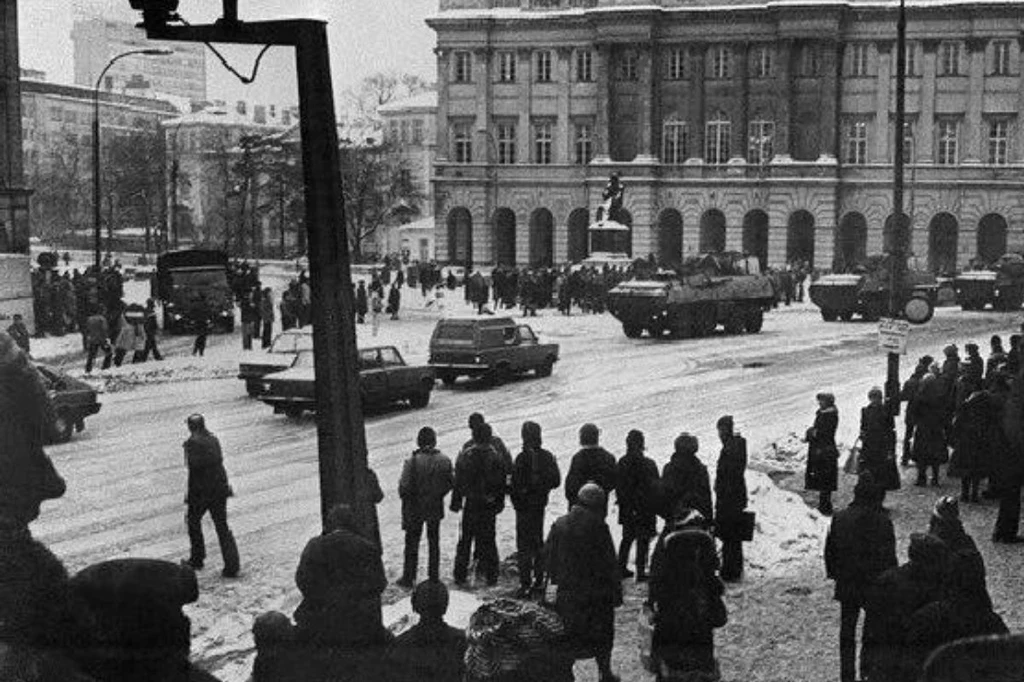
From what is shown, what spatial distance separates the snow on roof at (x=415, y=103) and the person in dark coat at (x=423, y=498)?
76.1m

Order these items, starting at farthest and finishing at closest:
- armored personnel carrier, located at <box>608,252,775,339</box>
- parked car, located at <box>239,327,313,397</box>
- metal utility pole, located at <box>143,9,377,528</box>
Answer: armored personnel carrier, located at <box>608,252,775,339</box>, parked car, located at <box>239,327,313,397</box>, metal utility pole, located at <box>143,9,377,528</box>

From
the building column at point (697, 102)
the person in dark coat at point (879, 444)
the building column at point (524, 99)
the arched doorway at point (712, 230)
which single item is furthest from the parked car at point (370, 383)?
the building column at point (524, 99)

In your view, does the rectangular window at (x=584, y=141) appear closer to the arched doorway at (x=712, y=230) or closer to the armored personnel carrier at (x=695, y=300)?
the arched doorway at (x=712, y=230)

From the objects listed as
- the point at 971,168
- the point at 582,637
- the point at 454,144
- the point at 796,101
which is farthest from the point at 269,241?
the point at 582,637

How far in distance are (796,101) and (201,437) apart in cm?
6552

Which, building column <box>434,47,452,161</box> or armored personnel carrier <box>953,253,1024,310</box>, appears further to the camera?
building column <box>434,47,452,161</box>

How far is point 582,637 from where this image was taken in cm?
925

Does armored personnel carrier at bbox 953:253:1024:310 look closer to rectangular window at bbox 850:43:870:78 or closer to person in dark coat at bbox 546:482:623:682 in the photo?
rectangular window at bbox 850:43:870:78

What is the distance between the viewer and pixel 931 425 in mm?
17031

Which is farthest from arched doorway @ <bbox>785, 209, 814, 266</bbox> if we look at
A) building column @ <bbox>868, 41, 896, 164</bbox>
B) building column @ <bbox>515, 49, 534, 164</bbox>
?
building column @ <bbox>515, 49, 534, 164</bbox>

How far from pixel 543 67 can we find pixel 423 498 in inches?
2643

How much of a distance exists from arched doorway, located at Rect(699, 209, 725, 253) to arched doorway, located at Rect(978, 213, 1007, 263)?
13.4 metres

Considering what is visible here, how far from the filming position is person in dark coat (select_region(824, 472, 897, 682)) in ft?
31.5

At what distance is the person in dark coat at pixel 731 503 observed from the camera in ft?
41.4
